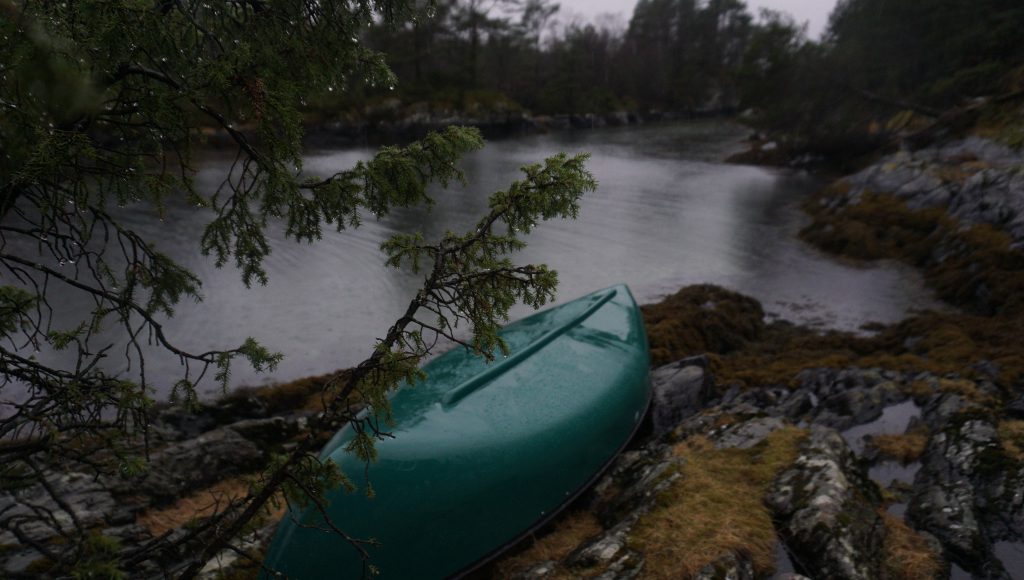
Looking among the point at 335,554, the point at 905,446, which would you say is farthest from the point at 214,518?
the point at 905,446

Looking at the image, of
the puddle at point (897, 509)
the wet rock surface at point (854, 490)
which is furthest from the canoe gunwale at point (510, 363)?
the puddle at point (897, 509)

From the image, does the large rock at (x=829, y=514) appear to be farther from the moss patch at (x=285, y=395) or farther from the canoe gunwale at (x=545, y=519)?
the moss patch at (x=285, y=395)

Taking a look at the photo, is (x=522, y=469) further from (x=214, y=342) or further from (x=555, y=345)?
(x=214, y=342)

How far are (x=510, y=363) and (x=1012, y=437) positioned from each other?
4.79 meters

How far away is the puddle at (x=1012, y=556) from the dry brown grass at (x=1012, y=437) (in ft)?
3.51

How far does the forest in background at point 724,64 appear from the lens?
25094 mm

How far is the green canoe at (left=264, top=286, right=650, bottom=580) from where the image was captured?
14.8 feet

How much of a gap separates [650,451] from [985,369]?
4.93 metres

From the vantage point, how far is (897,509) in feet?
16.1

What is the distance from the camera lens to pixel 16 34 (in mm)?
2791

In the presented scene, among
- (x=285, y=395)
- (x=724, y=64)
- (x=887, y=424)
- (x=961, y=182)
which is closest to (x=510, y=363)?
(x=887, y=424)

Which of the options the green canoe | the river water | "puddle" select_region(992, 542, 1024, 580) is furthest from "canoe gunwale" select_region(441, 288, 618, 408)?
the river water

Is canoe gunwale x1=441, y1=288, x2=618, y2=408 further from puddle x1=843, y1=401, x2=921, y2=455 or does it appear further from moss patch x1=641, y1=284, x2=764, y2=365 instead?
puddle x1=843, y1=401, x2=921, y2=455

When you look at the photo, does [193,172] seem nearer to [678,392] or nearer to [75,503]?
[75,503]
